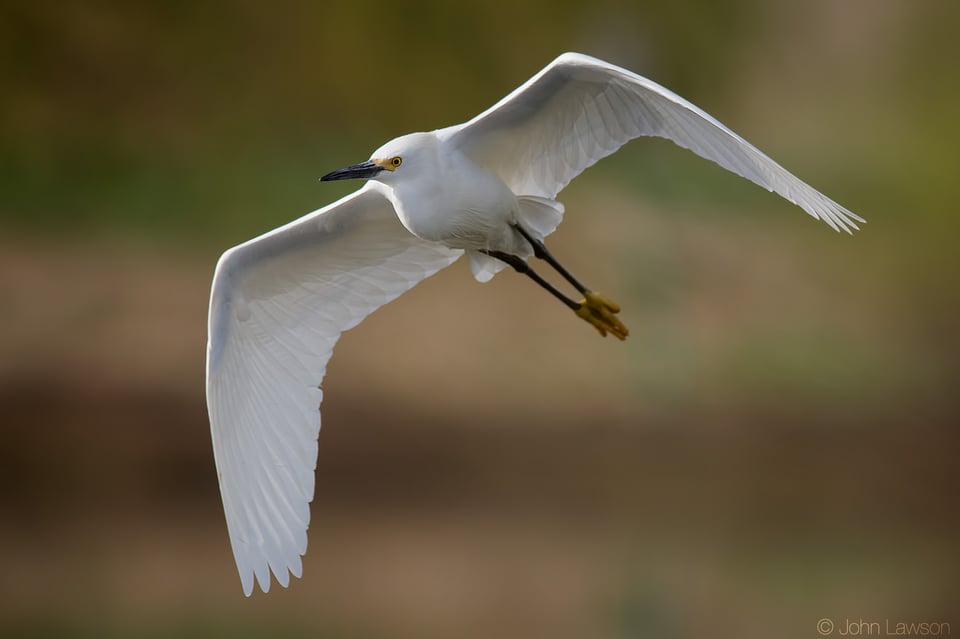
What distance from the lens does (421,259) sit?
4625 millimetres

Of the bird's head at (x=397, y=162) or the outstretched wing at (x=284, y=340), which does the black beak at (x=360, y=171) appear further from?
the outstretched wing at (x=284, y=340)

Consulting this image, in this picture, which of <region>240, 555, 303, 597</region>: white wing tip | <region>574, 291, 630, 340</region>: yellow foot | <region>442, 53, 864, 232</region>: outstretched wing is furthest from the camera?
<region>574, 291, 630, 340</region>: yellow foot

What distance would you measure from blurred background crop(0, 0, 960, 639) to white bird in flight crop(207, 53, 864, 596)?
2.20 meters

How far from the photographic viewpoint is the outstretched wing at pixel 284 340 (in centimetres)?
432

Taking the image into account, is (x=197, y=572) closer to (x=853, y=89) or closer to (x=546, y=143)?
(x=546, y=143)

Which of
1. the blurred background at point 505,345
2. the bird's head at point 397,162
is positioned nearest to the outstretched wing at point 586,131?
the bird's head at point 397,162

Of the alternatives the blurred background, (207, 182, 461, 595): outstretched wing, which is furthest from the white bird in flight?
the blurred background

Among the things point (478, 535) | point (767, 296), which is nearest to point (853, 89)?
point (767, 296)

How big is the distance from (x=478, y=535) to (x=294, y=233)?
178 inches

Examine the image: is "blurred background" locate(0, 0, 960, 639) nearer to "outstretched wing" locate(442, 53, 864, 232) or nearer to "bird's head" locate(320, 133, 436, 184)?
"outstretched wing" locate(442, 53, 864, 232)

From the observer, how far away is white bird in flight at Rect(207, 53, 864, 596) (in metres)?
4.04

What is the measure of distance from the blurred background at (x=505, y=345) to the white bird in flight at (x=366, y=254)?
7.22 feet

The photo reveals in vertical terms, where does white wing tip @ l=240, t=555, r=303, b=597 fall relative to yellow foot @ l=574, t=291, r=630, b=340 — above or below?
below

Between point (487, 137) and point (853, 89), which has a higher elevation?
point (853, 89)
